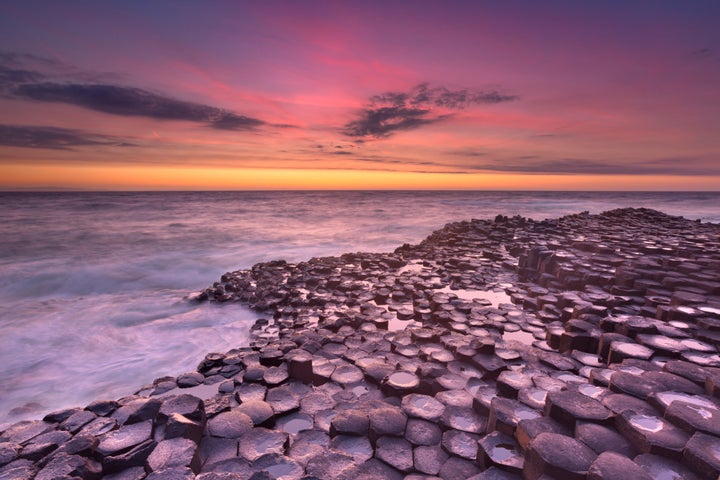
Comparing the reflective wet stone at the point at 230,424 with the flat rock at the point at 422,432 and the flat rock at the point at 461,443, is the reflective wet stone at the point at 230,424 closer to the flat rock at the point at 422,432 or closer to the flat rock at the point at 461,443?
the flat rock at the point at 422,432

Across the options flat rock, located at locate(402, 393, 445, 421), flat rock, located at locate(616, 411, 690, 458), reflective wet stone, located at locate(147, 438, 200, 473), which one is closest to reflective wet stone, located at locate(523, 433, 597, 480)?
flat rock, located at locate(616, 411, 690, 458)

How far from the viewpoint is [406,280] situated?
823cm

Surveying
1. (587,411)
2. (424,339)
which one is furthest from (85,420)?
(587,411)

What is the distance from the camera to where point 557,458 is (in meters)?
2.31

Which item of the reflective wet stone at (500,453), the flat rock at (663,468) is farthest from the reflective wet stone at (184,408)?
the flat rock at (663,468)

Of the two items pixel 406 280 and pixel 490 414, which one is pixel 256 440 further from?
pixel 406 280

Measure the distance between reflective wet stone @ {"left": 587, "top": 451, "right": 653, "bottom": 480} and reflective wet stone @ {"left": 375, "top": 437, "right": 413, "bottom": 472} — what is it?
4.17 ft

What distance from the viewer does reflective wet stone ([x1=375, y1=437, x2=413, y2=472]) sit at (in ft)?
9.01

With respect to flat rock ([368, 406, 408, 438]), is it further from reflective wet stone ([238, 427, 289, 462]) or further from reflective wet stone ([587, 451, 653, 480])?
reflective wet stone ([587, 451, 653, 480])

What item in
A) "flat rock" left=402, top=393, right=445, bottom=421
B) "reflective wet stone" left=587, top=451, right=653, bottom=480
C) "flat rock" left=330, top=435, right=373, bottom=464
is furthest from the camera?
"flat rock" left=402, top=393, right=445, bottom=421

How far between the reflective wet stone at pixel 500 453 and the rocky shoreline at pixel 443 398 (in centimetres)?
1

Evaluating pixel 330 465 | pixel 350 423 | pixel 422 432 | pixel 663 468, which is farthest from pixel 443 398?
pixel 663 468

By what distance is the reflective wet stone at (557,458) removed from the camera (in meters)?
2.24

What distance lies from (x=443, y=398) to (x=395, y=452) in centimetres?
92
